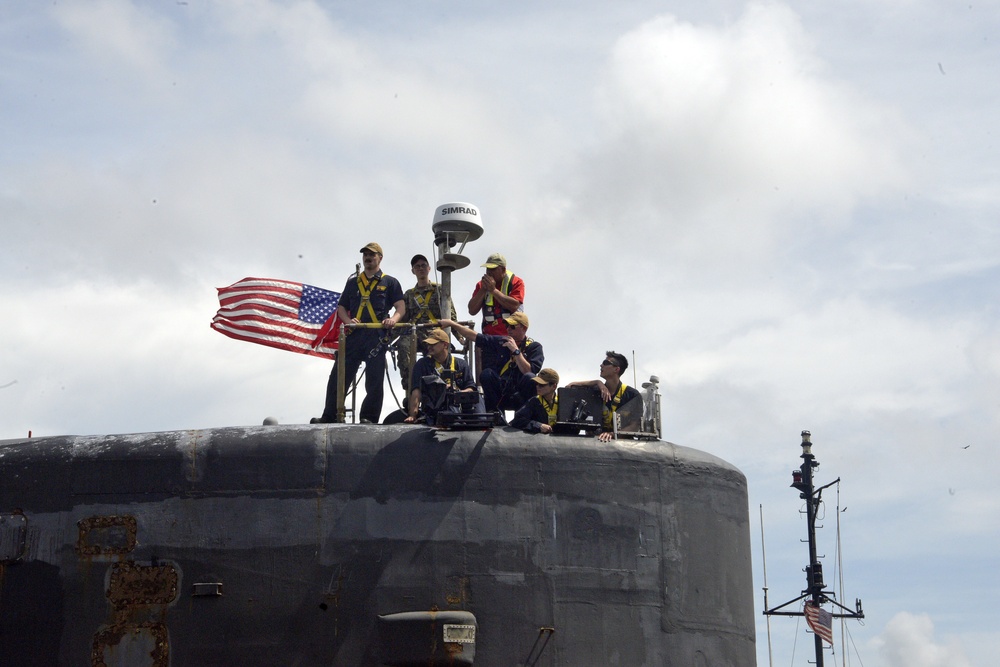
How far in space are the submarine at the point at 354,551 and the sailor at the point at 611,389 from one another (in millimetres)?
389

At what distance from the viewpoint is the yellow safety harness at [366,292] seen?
→ 42.3ft

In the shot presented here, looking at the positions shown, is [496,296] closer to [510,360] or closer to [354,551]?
[510,360]

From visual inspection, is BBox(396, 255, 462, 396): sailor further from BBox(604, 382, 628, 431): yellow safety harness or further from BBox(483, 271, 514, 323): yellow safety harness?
BBox(604, 382, 628, 431): yellow safety harness

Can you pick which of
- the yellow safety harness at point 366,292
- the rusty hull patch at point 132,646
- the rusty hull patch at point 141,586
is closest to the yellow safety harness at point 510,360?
the yellow safety harness at point 366,292

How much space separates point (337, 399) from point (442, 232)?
102 inches

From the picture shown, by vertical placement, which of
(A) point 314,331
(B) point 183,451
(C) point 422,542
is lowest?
(C) point 422,542

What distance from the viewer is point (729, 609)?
1055 centimetres

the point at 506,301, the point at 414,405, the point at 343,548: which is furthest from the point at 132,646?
the point at 506,301

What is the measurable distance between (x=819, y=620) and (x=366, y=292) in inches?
1043

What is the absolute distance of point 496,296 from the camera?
41.6ft

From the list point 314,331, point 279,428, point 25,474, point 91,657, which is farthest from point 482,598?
point 314,331

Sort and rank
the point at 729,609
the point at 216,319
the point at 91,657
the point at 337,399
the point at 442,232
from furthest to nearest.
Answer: the point at 216,319, the point at 442,232, the point at 337,399, the point at 729,609, the point at 91,657

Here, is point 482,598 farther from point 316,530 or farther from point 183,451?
point 183,451

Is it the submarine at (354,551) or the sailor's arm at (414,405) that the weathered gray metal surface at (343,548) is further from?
the sailor's arm at (414,405)
